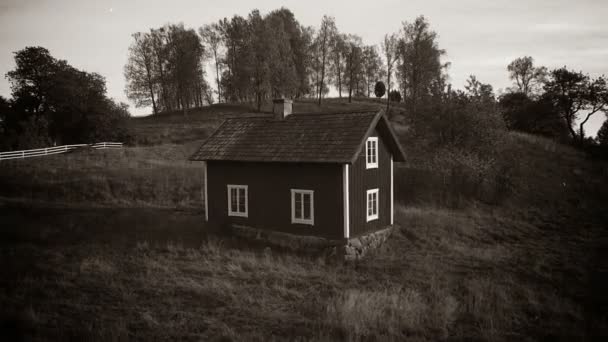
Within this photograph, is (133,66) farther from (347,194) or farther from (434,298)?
(434,298)

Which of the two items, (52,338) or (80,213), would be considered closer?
(52,338)

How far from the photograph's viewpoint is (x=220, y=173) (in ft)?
73.0

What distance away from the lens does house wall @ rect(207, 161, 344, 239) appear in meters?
18.7

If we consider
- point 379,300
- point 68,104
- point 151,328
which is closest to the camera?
point 151,328

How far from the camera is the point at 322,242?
62.1ft

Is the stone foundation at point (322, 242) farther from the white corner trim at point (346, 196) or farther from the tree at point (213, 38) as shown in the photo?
the tree at point (213, 38)

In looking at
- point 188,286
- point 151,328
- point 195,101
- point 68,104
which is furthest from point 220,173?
point 195,101

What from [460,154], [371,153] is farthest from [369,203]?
[460,154]

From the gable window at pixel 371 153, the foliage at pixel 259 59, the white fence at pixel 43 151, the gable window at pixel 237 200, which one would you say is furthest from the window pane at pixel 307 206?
the foliage at pixel 259 59

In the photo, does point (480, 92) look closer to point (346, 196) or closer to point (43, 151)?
point (346, 196)

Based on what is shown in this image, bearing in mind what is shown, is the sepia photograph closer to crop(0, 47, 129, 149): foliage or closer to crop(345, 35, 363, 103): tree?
crop(0, 47, 129, 149): foliage

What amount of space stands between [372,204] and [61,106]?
44072 millimetres

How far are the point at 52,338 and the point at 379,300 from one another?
29.6 feet

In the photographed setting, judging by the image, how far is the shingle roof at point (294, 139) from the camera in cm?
1892
